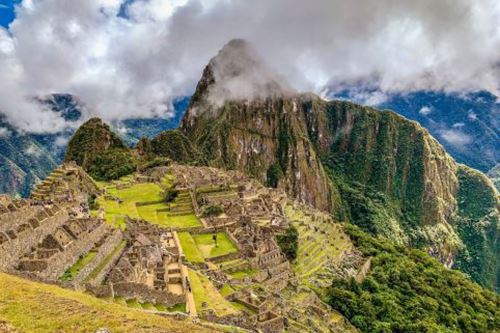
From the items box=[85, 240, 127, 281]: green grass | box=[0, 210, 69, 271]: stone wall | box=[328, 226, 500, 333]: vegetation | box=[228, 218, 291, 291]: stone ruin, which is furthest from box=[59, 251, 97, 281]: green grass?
box=[328, 226, 500, 333]: vegetation

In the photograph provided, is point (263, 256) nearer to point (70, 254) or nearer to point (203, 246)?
point (203, 246)

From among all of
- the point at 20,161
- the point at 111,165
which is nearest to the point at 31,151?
the point at 20,161

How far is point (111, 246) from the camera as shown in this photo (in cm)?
3584

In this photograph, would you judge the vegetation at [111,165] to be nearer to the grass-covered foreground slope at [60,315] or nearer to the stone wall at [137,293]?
the stone wall at [137,293]

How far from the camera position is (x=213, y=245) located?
164ft

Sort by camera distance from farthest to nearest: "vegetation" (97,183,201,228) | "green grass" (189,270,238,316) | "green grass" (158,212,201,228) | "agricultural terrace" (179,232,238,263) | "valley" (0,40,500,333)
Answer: "green grass" (158,212,201,228), "vegetation" (97,183,201,228), "agricultural terrace" (179,232,238,263), "green grass" (189,270,238,316), "valley" (0,40,500,333)

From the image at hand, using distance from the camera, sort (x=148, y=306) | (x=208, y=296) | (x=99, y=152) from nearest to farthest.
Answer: (x=148, y=306)
(x=208, y=296)
(x=99, y=152)

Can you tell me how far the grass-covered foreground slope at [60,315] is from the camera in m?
16.8

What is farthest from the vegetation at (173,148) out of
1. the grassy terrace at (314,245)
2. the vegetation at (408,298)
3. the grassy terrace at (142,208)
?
the vegetation at (408,298)

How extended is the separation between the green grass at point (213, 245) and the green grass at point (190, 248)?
28.8 inches

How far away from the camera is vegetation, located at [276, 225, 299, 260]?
2231 inches

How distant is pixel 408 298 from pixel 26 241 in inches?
2074

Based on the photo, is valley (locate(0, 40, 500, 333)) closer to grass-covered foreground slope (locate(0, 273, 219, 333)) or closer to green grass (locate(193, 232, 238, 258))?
grass-covered foreground slope (locate(0, 273, 219, 333))

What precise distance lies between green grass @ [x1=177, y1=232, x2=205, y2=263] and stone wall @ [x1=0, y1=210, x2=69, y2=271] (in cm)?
1297
